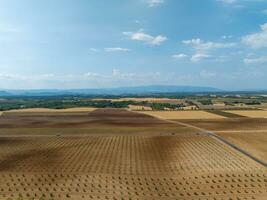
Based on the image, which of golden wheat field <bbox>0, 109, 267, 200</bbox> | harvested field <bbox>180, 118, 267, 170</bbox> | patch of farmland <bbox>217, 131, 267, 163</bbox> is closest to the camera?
golden wheat field <bbox>0, 109, 267, 200</bbox>

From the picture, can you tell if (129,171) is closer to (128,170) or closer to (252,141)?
(128,170)

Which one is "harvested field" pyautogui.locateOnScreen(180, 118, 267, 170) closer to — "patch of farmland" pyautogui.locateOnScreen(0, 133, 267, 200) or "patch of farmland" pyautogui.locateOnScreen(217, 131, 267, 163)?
"patch of farmland" pyautogui.locateOnScreen(217, 131, 267, 163)

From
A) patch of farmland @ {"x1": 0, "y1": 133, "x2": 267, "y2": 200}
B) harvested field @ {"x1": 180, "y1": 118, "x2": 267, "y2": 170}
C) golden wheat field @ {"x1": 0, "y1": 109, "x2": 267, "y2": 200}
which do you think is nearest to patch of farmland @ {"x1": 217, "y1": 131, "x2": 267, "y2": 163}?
harvested field @ {"x1": 180, "y1": 118, "x2": 267, "y2": 170}

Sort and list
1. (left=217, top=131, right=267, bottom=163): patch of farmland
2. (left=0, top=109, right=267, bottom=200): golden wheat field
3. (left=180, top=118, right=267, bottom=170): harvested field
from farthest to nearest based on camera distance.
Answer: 1. (left=180, top=118, right=267, bottom=170): harvested field
2. (left=217, top=131, right=267, bottom=163): patch of farmland
3. (left=0, top=109, right=267, bottom=200): golden wheat field

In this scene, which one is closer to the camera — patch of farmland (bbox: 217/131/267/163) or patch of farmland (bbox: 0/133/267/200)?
patch of farmland (bbox: 0/133/267/200)

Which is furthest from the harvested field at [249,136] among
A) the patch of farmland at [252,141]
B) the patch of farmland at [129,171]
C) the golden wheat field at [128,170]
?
the patch of farmland at [129,171]

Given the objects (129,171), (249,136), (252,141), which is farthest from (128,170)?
(249,136)

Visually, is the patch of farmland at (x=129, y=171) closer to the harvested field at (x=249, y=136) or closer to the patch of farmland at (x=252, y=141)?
the patch of farmland at (x=252, y=141)
